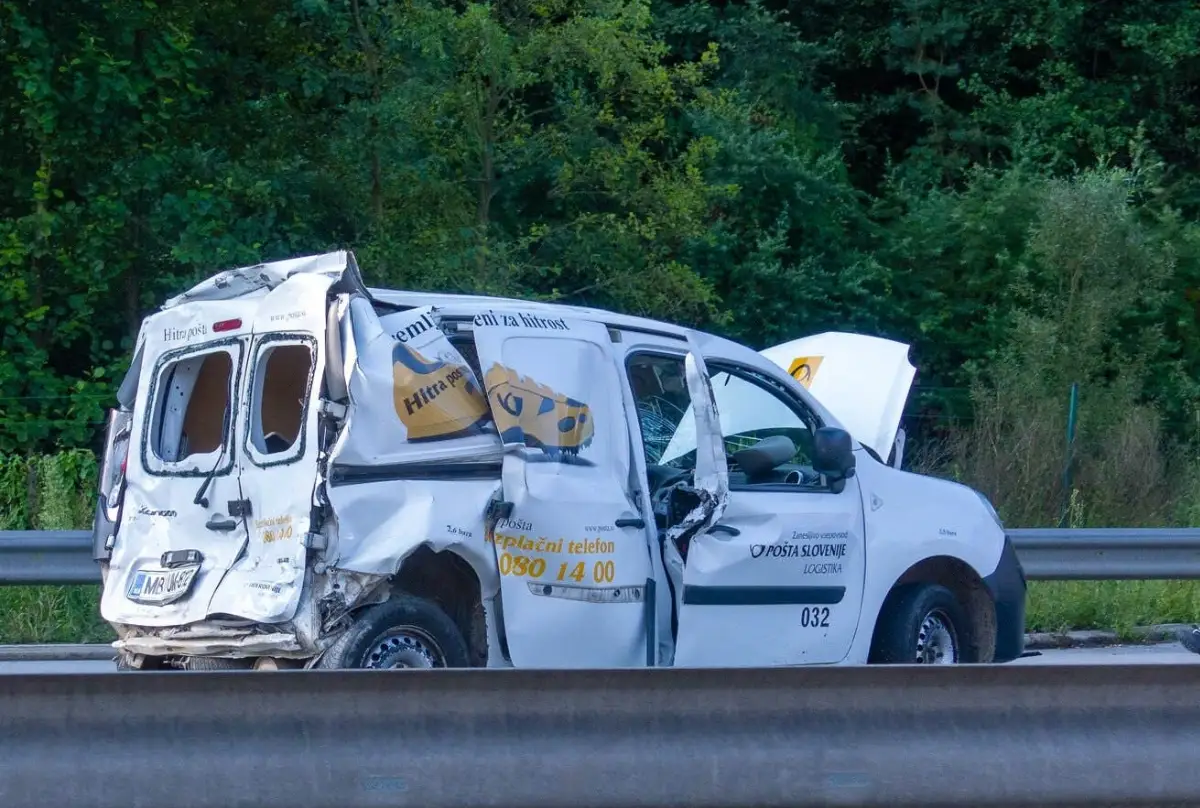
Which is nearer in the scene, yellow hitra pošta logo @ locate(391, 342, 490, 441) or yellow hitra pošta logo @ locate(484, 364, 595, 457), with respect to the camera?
yellow hitra pošta logo @ locate(391, 342, 490, 441)

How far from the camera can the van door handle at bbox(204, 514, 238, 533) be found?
6.11 m

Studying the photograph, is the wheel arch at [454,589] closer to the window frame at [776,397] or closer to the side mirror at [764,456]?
the window frame at [776,397]

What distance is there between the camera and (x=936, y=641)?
773 centimetres

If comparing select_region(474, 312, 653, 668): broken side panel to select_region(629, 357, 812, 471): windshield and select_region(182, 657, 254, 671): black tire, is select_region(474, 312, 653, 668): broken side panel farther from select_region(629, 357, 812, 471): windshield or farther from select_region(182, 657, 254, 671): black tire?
select_region(182, 657, 254, 671): black tire

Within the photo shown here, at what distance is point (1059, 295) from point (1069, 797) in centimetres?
1623

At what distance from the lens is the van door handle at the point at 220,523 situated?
6107 mm

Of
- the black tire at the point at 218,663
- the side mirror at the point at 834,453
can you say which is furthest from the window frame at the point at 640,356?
the black tire at the point at 218,663

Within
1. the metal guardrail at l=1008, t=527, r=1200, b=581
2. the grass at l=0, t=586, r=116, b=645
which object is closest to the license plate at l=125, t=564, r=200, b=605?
the grass at l=0, t=586, r=116, b=645

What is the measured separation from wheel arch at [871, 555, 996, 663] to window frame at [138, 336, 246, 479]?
138 inches

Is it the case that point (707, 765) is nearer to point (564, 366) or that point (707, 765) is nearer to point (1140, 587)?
point (564, 366)

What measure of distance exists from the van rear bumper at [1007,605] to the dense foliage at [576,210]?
6.37 meters

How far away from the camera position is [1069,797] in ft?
13.3

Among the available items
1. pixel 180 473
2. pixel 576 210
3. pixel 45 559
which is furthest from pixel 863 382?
pixel 576 210

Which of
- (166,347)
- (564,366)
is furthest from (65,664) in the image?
(564,366)
